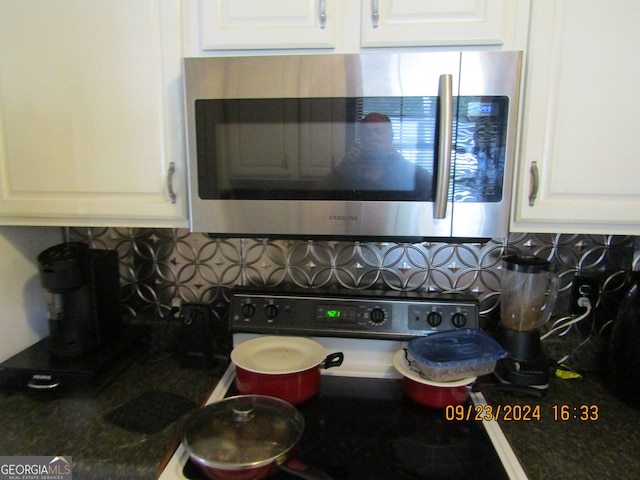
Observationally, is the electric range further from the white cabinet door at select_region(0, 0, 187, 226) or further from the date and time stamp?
the white cabinet door at select_region(0, 0, 187, 226)

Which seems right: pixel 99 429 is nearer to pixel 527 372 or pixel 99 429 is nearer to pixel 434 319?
pixel 434 319

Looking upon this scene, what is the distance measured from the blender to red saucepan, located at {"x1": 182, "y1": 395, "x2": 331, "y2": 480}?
59 centimetres

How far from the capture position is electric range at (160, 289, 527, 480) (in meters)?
0.79

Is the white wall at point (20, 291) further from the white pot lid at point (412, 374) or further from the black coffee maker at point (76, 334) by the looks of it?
the white pot lid at point (412, 374)

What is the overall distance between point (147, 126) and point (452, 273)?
3.10 feet

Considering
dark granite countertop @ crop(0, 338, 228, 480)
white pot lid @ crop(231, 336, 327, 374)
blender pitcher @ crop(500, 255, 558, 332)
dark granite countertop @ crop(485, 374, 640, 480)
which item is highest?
blender pitcher @ crop(500, 255, 558, 332)

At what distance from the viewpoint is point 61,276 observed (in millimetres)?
1007

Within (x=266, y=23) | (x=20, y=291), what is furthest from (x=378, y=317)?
(x=20, y=291)

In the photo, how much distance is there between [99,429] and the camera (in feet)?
2.81

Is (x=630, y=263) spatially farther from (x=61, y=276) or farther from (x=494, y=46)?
(x=61, y=276)

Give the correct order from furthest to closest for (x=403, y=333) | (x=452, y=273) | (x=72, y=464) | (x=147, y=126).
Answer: (x=452, y=273) < (x=403, y=333) < (x=147, y=126) < (x=72, y=464)

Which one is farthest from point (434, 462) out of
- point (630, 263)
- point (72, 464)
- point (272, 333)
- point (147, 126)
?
point (147, 126)

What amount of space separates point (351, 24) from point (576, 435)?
1.04 metres

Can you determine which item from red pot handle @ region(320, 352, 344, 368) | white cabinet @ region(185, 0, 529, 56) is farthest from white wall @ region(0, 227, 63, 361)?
red pot handle @ region(320, 352, 344, 368)
